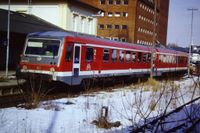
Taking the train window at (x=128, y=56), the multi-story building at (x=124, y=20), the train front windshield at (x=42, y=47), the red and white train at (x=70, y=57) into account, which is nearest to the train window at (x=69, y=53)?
the red and white train at (x=70, y=57)

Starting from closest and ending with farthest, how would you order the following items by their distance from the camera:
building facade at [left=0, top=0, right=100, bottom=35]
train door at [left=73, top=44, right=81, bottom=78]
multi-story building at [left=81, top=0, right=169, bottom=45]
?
train door at [left=73, top=44, right=81, bottom=78] → building facade at [left=0, top=0, right=100, bottom=35] → multi-story building at [left=81, top=0, right=169, bottom=45]

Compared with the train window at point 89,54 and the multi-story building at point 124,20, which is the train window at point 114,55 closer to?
the train window at point 89,54

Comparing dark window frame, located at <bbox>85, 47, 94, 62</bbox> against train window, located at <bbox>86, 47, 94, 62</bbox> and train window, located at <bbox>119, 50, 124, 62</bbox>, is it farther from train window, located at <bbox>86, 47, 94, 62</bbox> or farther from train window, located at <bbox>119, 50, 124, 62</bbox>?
train window, located at <bbox>119, 50, 124, 62</bbox>

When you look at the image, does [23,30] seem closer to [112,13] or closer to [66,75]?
[66,75]

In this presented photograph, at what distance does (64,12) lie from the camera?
3606cm

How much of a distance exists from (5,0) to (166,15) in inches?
2744

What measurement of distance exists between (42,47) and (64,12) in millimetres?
19617

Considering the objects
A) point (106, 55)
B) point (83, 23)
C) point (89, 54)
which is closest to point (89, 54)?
point (89, 54)

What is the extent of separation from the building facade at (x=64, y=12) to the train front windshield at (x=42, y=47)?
62.2 feet

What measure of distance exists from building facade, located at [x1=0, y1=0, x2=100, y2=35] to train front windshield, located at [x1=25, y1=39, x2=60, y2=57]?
18961 millimetres

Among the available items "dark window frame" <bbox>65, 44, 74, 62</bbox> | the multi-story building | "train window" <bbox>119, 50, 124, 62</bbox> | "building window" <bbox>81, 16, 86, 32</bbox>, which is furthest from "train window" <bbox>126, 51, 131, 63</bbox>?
the multi-story building

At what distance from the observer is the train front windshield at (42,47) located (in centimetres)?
1661

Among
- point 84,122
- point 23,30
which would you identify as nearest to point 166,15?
point 23,30

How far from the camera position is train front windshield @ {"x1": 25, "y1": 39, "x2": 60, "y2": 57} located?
16.6 meters
